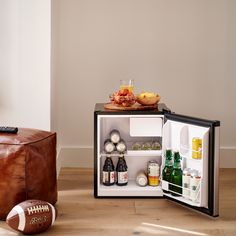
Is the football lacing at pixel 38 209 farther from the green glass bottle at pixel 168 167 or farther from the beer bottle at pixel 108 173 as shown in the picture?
the green glass bottle at pixel 168 167

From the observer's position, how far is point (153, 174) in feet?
10.8

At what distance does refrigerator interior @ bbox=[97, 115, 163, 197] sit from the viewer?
3.24 m

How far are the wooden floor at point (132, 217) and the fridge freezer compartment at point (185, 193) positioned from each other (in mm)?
62

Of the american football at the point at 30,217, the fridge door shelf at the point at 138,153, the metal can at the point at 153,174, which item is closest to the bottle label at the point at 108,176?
the fridge door shelf at the point at 138,153

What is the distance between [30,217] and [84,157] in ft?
5.16

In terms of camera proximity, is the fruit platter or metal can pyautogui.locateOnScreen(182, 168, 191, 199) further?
the fruit platter

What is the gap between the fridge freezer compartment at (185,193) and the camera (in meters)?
2.88

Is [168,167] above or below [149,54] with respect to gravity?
below

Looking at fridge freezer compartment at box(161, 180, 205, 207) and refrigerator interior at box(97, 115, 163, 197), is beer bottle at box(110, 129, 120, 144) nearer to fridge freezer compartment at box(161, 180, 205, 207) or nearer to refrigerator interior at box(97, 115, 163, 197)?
refrigerator interior at box(97, 115, 163, 197)

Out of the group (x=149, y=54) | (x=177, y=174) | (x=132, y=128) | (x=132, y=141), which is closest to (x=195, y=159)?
(x=177, y=174)

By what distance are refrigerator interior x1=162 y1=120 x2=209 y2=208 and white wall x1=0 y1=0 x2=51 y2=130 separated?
0.82m

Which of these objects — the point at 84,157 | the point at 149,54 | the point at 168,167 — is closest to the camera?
the point at 168,167

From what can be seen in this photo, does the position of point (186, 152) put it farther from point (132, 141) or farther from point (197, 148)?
point (132, 141)

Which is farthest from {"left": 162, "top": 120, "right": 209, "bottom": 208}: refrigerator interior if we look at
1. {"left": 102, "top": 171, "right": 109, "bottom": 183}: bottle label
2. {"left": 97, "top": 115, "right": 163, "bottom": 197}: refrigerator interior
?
{"left": 102, "top": 171, "right": 109, "bottom": 183}: bottle label
